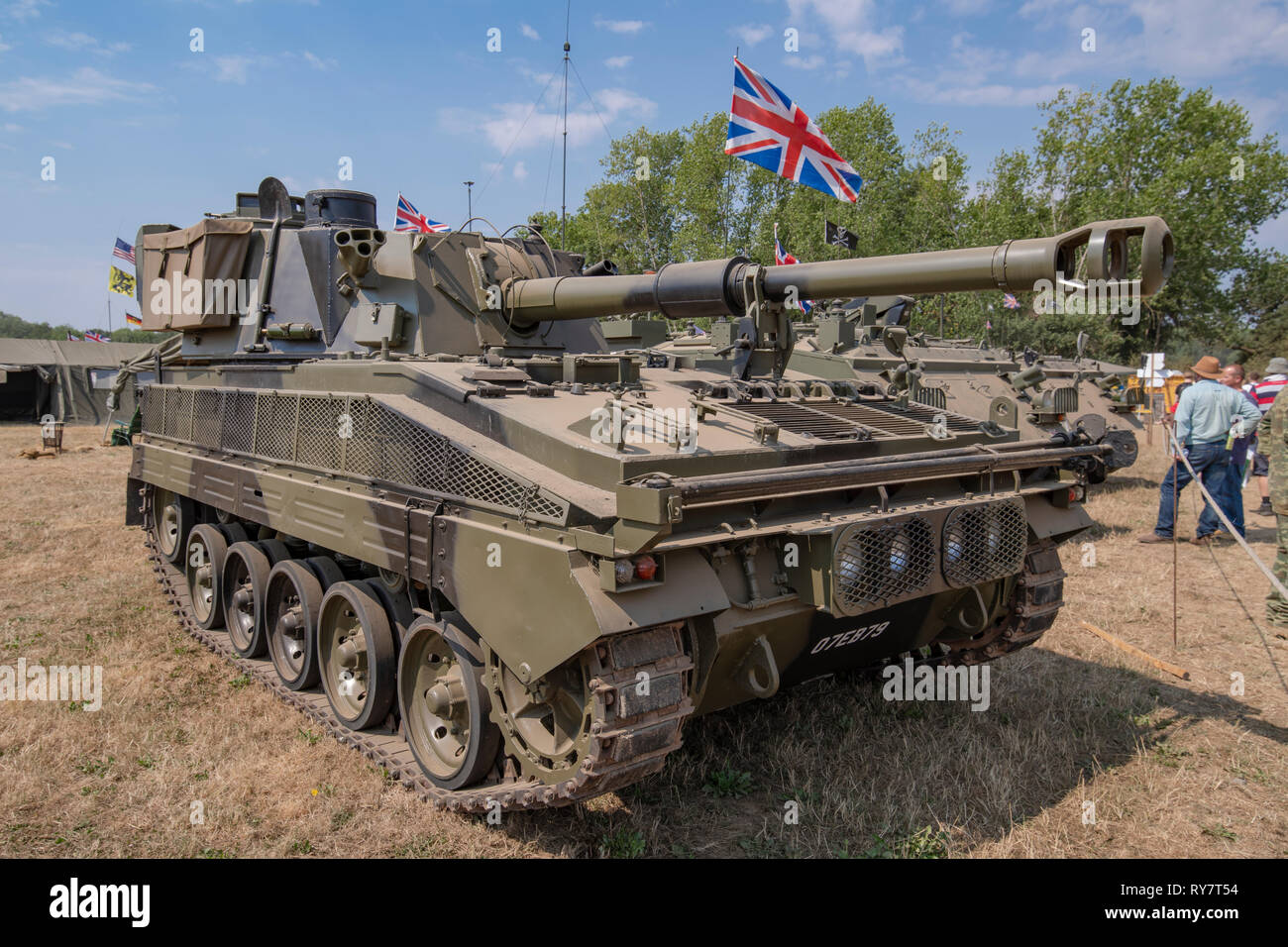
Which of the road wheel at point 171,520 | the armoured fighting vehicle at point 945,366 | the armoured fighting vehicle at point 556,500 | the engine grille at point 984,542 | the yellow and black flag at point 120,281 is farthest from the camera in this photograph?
the yellow and black flag at point 120,281

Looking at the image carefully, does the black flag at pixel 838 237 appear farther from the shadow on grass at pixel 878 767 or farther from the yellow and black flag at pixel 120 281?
the yellow and black flag at pixel 120 281

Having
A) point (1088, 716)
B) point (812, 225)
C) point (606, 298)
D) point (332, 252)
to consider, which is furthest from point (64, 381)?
point (1088, 716)

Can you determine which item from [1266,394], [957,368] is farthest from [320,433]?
[1266,394]

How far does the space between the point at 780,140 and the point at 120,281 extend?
18.5m

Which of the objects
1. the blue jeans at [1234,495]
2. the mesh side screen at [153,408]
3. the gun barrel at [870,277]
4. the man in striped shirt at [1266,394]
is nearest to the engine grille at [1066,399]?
the blue jeans at [1234,495]

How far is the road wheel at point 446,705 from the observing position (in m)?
4.46

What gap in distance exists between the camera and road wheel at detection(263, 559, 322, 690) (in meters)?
5.95

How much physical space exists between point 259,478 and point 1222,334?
45.1m

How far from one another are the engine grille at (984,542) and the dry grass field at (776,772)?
1.17m

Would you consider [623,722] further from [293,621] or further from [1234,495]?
[1234,495]

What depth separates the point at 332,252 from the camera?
251 inches

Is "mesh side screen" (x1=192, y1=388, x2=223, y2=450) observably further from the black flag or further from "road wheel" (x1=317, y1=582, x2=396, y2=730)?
the black flag

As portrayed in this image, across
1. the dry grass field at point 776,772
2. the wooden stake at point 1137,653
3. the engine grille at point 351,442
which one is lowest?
the dry grass field at point 776,772
